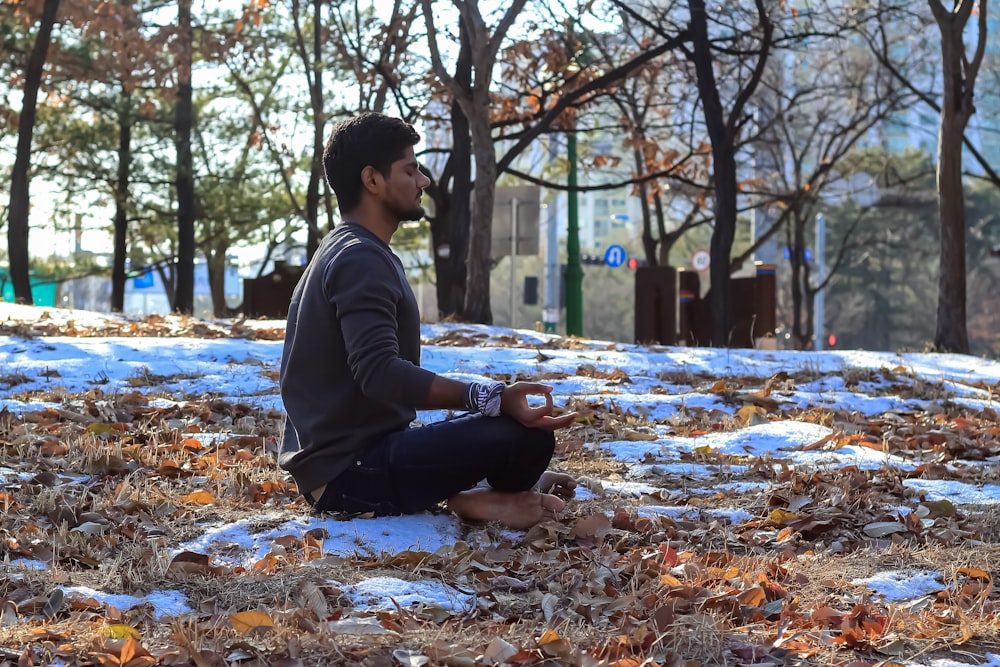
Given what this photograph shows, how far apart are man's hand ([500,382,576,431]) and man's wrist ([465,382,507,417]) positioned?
0.03 metres

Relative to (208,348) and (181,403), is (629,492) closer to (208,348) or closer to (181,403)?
(181,403)

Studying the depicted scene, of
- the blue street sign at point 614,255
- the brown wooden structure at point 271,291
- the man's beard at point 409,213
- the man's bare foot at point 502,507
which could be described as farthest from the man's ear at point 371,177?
the blue street sign at point 614,255

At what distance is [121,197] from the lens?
88.7 ft

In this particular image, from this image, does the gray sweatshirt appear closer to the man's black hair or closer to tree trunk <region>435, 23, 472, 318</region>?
the man's black hair

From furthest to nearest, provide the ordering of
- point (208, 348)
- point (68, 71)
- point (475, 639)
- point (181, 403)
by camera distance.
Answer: point (68, 71) → point (208, 348) → point (181, 403) → point (475, 639)

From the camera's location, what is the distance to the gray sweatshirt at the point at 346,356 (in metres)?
4.16

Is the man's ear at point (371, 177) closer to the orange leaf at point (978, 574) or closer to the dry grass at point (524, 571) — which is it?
the dry grass at point (524, 571)

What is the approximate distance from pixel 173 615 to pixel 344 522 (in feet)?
3.71

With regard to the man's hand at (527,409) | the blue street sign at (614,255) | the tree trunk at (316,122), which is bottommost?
the man's hand at (527,409)

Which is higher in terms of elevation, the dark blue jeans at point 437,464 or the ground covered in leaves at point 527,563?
the dark blue jeans at point 437,464

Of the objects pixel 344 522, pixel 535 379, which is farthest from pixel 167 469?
pixel 535 379

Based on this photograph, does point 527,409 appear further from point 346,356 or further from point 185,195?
point 185,195

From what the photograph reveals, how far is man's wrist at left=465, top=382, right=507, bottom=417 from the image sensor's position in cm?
420

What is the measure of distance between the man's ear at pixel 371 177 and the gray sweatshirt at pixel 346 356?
149 mm
